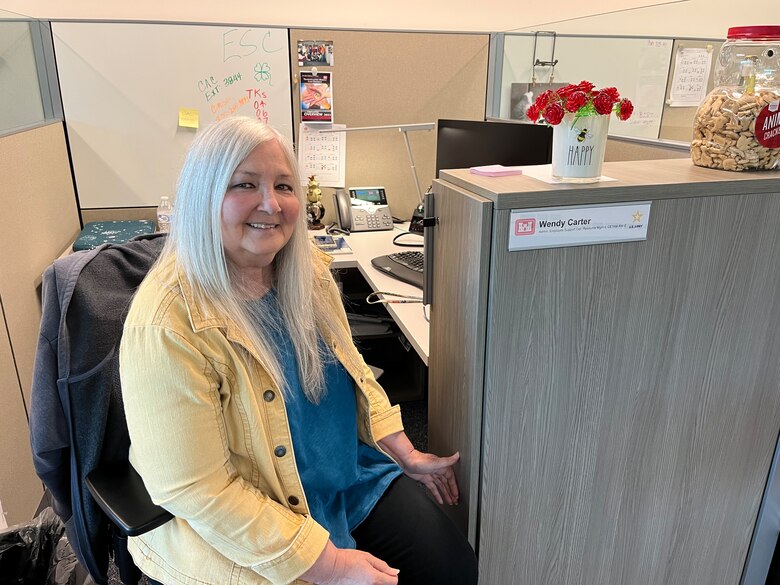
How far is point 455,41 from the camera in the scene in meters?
2.24

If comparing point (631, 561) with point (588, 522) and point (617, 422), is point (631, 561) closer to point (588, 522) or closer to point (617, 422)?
point (588, 522)

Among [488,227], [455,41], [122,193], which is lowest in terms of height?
[122,193]

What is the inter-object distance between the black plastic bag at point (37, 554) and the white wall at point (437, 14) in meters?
1.97

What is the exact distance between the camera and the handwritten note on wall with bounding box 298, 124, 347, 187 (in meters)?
2.23

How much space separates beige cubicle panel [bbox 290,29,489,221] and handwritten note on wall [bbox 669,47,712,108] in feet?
2.62

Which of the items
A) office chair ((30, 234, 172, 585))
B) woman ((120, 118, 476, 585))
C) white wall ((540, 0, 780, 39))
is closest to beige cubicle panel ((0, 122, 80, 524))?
office chair ((30, 234, 172, 585))

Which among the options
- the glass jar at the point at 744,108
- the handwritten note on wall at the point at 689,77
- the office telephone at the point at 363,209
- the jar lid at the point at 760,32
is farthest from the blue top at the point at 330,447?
the handwritten note on wall at the point at 689,77

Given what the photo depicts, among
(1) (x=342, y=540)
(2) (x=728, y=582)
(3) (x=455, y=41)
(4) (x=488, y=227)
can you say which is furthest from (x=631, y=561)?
(3) (x=455, y=41)

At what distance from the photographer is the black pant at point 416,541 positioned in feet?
3.36

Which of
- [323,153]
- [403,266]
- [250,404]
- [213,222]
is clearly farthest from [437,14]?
[250,404]

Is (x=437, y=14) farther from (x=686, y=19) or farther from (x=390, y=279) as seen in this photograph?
(x=390, y=279)

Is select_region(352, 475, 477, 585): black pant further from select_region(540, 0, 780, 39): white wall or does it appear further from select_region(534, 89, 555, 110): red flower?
select_region(540, 0, 780, 39): white wall

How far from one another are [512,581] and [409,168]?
1712 mm

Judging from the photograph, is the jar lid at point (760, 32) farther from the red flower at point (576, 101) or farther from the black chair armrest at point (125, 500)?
the black chair armrest at point (125, 500)
